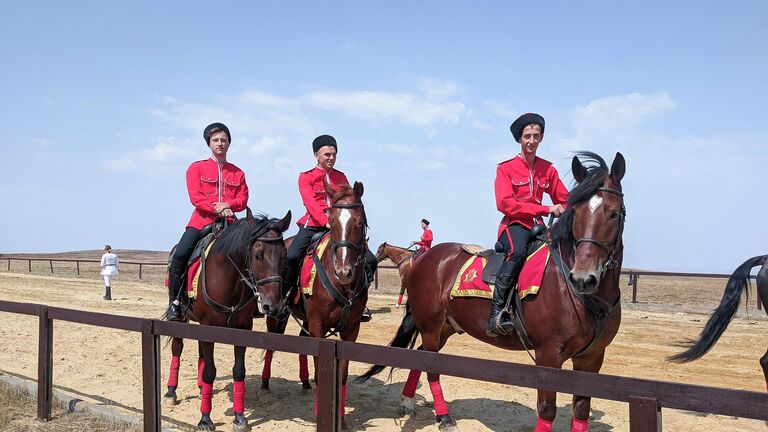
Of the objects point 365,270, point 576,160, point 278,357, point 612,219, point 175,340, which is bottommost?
point 278,357

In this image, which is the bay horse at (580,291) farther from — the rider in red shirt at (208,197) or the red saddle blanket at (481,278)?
the rider in red shirt at (208,197)

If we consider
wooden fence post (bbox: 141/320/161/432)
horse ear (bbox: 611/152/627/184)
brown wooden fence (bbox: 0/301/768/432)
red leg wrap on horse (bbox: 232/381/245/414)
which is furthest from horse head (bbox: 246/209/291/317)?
horse ear (bbox: 611/152/627/184)

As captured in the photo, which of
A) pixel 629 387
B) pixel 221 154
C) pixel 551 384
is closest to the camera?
pixel 629 387

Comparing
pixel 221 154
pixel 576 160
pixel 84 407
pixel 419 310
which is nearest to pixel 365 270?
pixel 419 310

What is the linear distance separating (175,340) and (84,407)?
51.3 inches

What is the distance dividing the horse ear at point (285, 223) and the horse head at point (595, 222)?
9.74ft

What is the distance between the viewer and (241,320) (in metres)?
6.43

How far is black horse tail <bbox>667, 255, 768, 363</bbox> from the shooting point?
624 cm

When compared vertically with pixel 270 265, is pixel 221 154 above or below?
above

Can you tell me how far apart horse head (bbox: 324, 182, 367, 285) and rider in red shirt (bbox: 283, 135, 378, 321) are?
0.73 meters

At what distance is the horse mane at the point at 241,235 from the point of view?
19.7 feet

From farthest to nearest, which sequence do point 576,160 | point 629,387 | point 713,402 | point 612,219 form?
point 576,160
point 612,219
point 629,387
point 713,402

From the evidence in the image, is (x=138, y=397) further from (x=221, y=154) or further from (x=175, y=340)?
(x=221, y=154)

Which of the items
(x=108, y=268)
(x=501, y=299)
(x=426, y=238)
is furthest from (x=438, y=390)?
(x=108, y=268)
